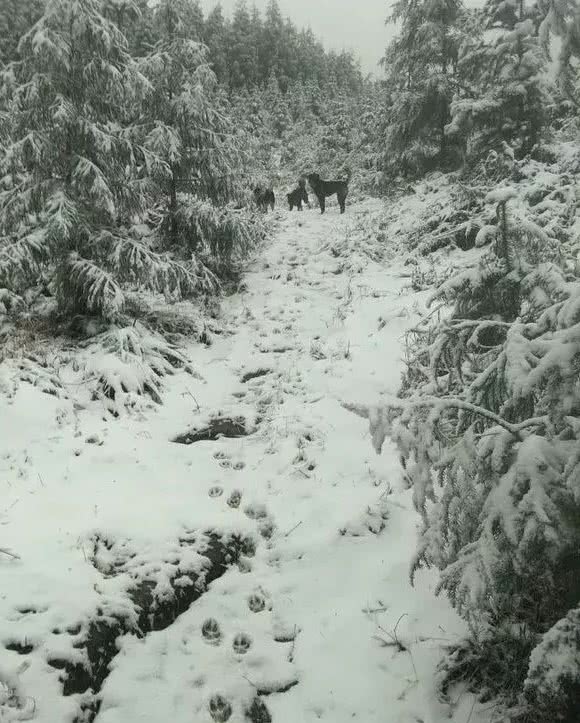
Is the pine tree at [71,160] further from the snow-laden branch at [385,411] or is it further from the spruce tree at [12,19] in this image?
the spruce tree at [12,19]

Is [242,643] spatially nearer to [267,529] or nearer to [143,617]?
[143,617]

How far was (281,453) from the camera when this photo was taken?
20.4ft

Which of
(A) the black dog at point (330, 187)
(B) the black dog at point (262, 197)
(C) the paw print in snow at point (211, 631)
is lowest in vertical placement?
(C) the paw print in snow at point (211, 631)

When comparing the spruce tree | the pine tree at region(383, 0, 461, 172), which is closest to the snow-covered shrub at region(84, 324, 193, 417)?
the pine tree at region(383, 0, 461, 172)

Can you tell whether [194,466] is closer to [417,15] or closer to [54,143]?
[54,143]

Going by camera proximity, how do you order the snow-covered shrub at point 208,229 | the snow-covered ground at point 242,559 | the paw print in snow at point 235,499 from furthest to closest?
1. the snow-covered shrub at point 208,229
2. the paw print in snow at point 235,499
3. the snow-covered ground at point 242,559

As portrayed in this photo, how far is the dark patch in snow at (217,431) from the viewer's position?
666 centimetres

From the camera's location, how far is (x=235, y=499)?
546 cm

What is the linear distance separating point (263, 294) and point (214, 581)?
8629 mm

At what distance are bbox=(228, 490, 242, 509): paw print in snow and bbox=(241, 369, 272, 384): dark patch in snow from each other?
3.01 m

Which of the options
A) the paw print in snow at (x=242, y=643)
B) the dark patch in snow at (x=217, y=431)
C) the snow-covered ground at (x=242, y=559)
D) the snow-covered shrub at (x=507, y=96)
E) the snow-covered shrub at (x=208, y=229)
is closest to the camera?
the snow-covered ground at (x=242, y=559)

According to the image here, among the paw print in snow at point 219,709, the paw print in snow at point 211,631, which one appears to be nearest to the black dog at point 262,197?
the paw print in snow at point 211,631

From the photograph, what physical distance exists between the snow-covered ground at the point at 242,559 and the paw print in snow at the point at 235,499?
5cm

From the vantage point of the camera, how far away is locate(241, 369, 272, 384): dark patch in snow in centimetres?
841
